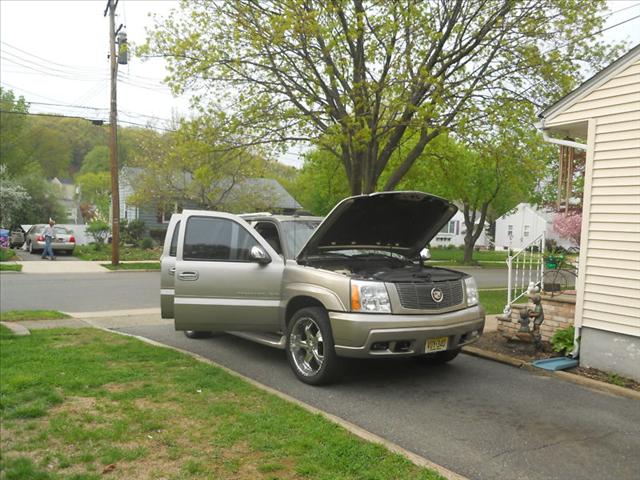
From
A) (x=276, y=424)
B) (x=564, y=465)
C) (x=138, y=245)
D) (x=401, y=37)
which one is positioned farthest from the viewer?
(x=138, y=245)

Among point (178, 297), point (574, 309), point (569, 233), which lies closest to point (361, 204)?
point (178, 297)

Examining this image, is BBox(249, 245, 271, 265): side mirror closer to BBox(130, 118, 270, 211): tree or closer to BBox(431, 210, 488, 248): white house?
BBox(130, 118, 270, 211): tree

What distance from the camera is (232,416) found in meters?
4.30

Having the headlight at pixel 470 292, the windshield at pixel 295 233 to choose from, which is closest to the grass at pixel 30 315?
the windshield at pixel 295 233

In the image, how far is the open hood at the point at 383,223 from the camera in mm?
5887

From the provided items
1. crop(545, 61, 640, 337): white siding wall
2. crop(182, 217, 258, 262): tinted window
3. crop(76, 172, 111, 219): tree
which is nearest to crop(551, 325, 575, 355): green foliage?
crop(545, 61, 640, 337): white siding wall

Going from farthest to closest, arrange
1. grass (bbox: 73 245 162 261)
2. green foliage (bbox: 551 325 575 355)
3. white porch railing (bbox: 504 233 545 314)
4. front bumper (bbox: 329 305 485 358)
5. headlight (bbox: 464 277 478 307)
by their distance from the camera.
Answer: grass (bbox: 73 245 162 261) < white porch railing (bbox: 504 233 545 314) < green foliage (bbox: 551 325 575 355) < headlight (bbox: 464 277 478 307) < front bumper (bbox: 329 305 485 358)

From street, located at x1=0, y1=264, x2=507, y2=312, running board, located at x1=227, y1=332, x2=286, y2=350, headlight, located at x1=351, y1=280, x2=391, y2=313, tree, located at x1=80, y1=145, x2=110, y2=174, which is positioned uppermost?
tree, located at x1=80, y1=145, x2=110, y2=174

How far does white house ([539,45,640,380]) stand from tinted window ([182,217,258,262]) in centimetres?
388

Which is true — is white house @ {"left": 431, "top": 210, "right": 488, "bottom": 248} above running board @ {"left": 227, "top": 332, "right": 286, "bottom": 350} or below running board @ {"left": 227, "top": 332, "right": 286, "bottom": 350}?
above

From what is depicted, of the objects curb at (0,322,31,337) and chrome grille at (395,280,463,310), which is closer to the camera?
chrome grille at (395,280,463,310)

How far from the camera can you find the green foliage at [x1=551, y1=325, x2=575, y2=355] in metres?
6.51

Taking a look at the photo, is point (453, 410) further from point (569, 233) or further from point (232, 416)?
point (569, 233)

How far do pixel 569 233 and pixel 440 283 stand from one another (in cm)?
998
